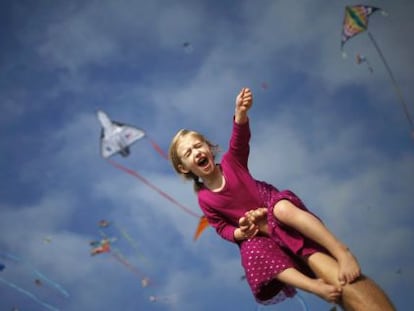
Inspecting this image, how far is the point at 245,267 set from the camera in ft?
13.1

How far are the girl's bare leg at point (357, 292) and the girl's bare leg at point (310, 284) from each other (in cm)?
5

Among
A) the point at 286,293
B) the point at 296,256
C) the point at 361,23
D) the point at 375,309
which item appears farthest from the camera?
the point at 361,23

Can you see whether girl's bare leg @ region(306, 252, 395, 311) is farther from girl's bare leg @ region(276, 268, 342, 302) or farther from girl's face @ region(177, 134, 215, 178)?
girl's face @ region(177, 134, 215, 178)

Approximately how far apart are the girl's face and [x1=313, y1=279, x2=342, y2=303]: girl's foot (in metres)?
1.47

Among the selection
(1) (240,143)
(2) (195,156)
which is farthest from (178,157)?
(1) (240,143)

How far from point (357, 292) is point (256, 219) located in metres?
1.03

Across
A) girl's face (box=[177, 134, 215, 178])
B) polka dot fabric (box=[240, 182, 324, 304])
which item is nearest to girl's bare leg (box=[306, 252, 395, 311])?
polka dot fabric (box=[240, 182, 324, 304])

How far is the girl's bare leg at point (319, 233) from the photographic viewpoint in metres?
3.31

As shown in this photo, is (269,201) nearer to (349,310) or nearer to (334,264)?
(334,264)

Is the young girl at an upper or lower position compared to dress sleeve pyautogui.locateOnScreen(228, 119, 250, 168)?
lower

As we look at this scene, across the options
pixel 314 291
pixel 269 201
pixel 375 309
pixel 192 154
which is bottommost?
pixel 375 309

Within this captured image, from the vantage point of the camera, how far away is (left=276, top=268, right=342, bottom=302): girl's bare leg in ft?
10.9

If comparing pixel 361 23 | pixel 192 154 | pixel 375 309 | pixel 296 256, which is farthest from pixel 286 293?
pixel 361 23

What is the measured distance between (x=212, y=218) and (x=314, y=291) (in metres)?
1.27
